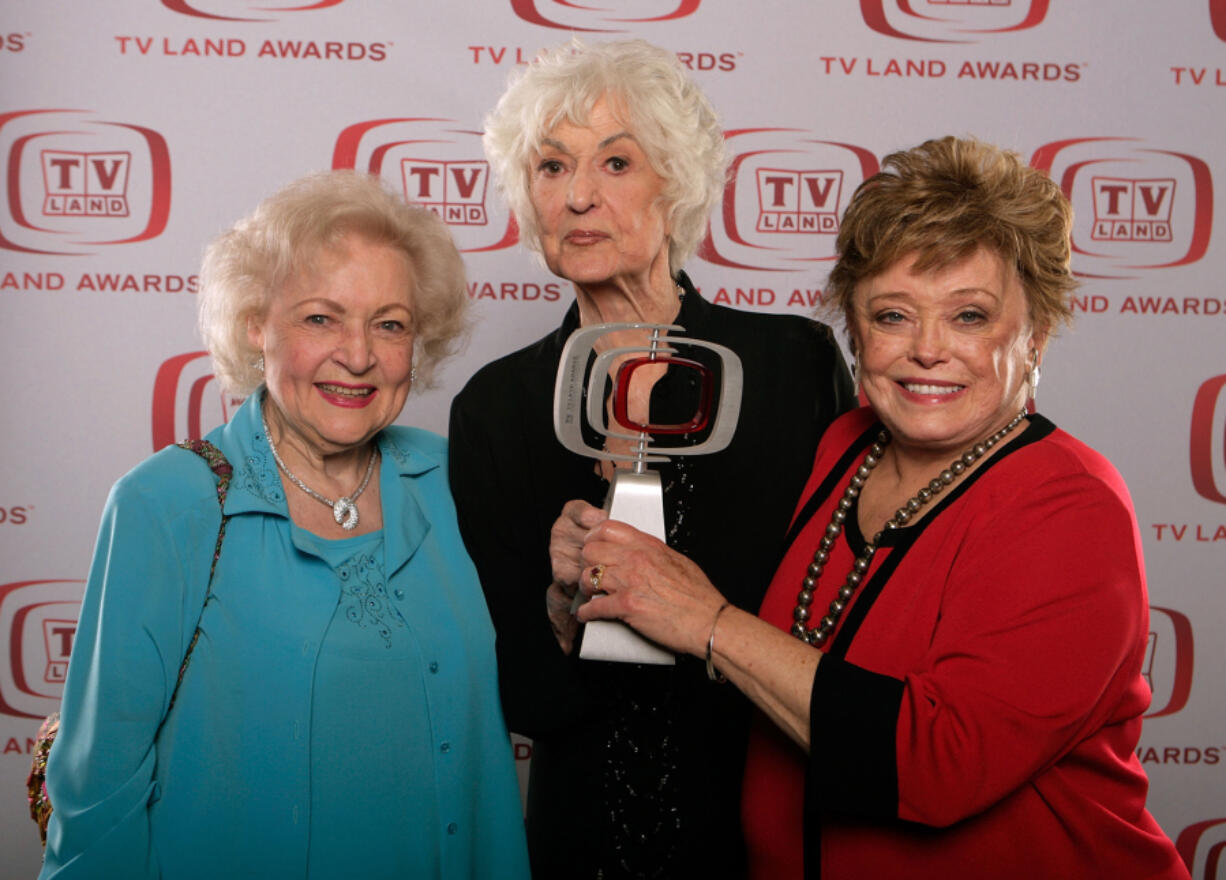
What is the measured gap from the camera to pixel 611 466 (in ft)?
5.06

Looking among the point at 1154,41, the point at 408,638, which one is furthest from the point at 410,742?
the point at 1154,41

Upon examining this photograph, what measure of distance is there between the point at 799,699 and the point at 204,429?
1920mm

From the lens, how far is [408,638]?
1387 mm

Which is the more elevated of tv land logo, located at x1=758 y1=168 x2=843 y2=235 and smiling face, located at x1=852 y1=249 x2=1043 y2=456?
tv land logo, located at x1=758 y1=168 x2=843 y2=235

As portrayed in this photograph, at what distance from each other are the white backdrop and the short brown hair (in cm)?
131

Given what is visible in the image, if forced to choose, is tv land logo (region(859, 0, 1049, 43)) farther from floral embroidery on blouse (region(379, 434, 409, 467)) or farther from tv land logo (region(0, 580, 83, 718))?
tv land logo (region(0, 580, 83, 718))

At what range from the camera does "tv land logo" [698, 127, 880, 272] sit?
254 centimetres

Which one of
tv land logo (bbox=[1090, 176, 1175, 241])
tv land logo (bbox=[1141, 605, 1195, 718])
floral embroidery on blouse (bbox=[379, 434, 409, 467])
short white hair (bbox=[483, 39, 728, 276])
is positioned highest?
tv land logo (bbox=[1090, 176, 1175, 241])

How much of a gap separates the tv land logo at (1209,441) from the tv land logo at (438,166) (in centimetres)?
185

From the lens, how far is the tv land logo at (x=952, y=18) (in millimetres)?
2527

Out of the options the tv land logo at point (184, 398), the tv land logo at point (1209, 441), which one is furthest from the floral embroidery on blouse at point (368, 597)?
the tv land logo at point (1209, 441)

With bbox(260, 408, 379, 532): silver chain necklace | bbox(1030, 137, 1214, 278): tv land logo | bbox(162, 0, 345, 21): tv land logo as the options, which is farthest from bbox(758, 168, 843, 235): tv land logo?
bbox(260, 408, 379, 532): silver chain necklace

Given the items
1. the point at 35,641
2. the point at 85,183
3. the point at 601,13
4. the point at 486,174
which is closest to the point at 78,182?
the point at 85,183

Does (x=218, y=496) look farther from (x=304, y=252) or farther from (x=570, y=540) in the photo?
(x=570, y=540)
